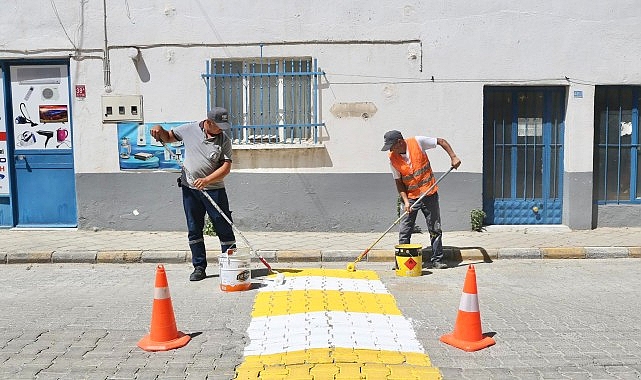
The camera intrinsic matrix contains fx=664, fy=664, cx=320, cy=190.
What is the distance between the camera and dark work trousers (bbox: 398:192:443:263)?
27.2 ft

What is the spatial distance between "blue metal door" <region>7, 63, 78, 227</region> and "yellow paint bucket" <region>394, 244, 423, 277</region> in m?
5.74

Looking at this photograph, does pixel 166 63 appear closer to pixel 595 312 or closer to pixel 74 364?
pixel 74 364

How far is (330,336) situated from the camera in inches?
211

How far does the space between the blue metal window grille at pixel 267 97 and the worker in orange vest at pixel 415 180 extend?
241 cm

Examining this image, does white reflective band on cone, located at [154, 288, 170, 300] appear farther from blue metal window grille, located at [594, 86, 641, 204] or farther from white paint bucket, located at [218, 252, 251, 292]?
blue metal window grille, located at [594, 86, 641, 204]

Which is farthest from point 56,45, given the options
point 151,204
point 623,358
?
point 623,358

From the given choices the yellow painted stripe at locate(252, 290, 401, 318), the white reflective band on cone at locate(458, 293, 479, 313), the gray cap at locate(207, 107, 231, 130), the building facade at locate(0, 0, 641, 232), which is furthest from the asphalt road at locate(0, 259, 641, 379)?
the building facade at locate(0, 0, 641, 232)

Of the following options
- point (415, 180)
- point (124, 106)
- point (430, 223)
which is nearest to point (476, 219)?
point (430, 223)

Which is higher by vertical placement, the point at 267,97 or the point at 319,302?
the point at 267,97

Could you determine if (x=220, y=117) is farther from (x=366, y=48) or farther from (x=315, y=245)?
(x=366, y=48)

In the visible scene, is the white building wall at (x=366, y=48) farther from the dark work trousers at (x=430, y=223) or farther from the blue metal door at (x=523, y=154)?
the dark work trousers at (x=430, y=223)

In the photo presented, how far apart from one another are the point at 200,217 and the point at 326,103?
11.3ft

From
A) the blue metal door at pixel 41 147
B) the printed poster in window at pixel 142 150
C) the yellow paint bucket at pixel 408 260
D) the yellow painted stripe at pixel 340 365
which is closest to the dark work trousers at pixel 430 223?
the yellow paint bucket at pixel 408 260

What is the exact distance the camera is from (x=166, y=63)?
10359mm
